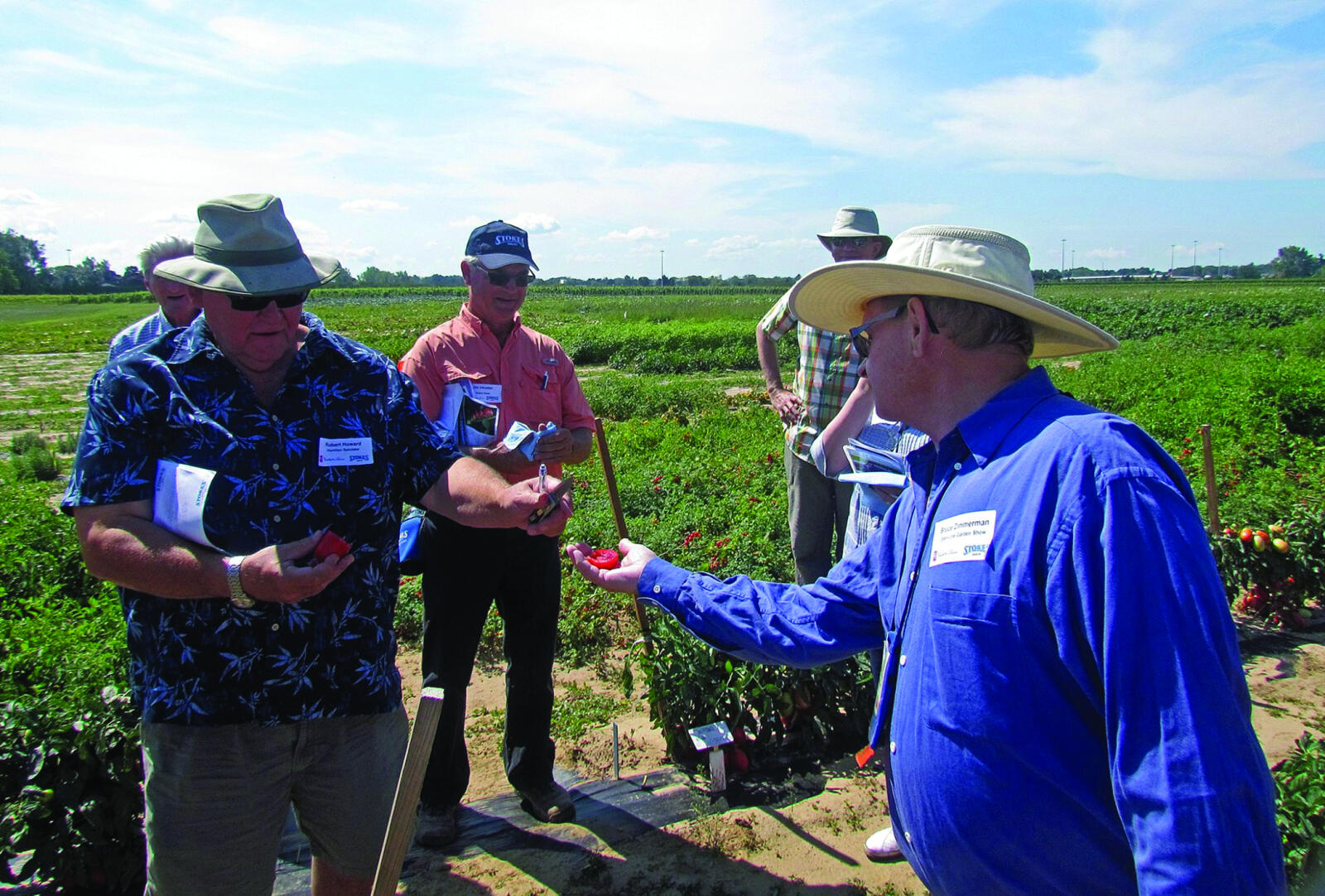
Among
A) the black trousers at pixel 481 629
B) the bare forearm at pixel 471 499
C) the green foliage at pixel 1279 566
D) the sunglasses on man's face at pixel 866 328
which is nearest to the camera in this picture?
the sunglasses on man's face at pixel 866 328

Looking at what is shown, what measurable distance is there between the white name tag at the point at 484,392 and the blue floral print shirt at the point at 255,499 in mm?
1011

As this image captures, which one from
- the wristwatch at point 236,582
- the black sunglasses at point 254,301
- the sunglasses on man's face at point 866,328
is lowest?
the wristwatch at point 236,582

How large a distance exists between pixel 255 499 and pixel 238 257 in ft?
1.95

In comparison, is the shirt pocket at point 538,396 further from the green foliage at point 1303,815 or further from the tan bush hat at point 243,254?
the green foliage at point 1303,815

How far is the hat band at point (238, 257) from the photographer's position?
2.05m

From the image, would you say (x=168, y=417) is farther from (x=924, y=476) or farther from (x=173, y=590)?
(x=924, y=476)

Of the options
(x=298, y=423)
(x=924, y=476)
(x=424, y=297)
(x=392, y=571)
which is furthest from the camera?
(x=424, y=297)

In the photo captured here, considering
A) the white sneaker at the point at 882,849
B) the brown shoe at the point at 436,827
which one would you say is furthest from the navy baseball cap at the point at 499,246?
the white sneaker at the point at 882,849

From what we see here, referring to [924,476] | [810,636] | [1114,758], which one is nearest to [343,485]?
[810,636]

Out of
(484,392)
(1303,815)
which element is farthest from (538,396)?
(1303,815)

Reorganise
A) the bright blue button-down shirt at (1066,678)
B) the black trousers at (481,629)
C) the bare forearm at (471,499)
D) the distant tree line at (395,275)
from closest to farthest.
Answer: the bright blue button-down shirt at (1066,678) < the bare forearm at (471,499) < the black trousers at (481,629) < the distant tree line at (395,275)

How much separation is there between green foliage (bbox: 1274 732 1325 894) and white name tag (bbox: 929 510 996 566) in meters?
1.60

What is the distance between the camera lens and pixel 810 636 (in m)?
1.86

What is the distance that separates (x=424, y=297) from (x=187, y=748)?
273 feet
